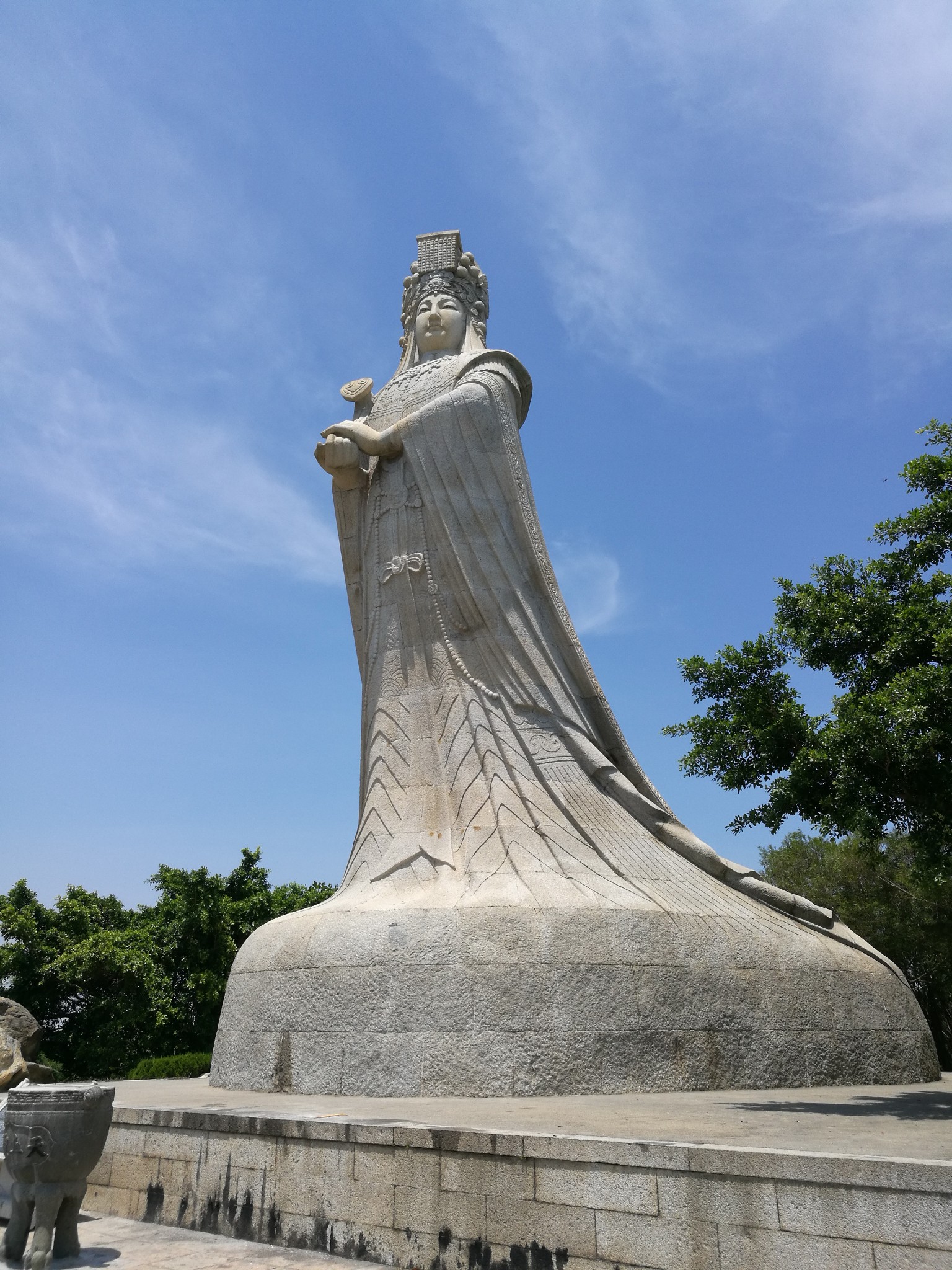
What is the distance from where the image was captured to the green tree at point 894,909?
20734mm

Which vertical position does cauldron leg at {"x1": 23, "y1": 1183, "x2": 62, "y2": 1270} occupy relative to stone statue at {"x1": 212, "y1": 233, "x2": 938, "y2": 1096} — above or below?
below

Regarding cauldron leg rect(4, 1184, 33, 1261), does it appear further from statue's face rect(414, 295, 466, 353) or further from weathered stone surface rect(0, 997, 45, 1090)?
statue's face rect(414, 295, 466, 353)

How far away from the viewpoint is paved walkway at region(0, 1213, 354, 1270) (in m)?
4.62

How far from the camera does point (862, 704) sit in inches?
252

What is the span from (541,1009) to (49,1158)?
3372 mm

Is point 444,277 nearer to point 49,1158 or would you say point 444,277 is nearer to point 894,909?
point 49,1158

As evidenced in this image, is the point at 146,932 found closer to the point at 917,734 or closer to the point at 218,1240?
the point at 218,1240

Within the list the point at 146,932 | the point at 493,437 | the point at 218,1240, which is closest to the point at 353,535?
the point at 493,437

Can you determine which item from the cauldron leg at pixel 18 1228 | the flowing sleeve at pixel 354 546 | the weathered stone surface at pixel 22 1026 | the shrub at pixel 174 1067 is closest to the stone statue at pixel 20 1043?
the weathered stone surface at pixel 22 1026

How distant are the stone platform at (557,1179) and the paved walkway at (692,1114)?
0.10 ft

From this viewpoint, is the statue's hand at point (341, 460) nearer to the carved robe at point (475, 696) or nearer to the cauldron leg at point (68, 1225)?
the carved robe at point (475, 696)

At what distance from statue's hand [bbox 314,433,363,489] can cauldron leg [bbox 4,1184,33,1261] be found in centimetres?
709

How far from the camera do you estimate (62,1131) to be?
4762 millimetres

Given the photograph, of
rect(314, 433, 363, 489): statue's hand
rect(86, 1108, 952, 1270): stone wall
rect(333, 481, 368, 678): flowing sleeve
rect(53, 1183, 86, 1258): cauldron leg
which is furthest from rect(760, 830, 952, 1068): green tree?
rect(53, 1183, 86, 1258): cauldron leg
